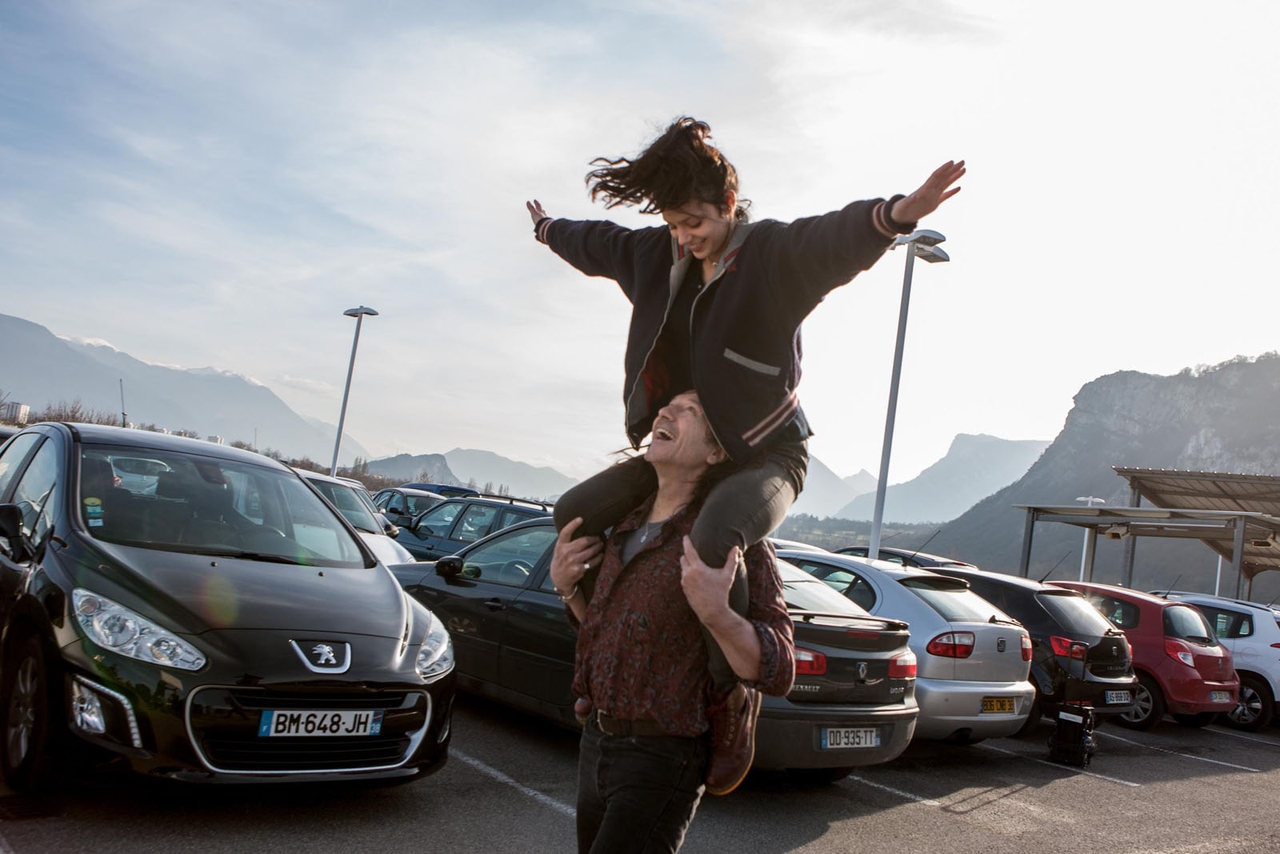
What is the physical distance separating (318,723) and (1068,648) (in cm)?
774

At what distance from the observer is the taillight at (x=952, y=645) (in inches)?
310

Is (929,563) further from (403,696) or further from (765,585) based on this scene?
(765,585)

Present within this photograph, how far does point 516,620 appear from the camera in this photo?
6.87m

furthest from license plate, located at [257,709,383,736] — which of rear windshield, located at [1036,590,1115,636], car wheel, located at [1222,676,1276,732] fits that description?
car wheel, located at [1222,676,1276,732]

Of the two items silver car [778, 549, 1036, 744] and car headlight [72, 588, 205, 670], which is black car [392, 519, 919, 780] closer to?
silver car [778, 549, 1036, 744]

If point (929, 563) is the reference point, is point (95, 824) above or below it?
below

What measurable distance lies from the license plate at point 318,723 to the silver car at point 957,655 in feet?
15.0

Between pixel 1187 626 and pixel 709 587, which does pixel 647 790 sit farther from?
pixel 1187 626

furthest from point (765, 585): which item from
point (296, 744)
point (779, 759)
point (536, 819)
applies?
point (779, 759)

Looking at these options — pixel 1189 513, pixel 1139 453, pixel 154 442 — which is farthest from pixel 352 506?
pixel 1139 453

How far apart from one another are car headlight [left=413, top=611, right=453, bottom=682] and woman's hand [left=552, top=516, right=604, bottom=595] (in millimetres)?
2571

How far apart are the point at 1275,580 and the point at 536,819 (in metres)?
98.0

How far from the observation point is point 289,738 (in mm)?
4320

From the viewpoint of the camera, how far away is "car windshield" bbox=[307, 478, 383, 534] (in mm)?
11578
